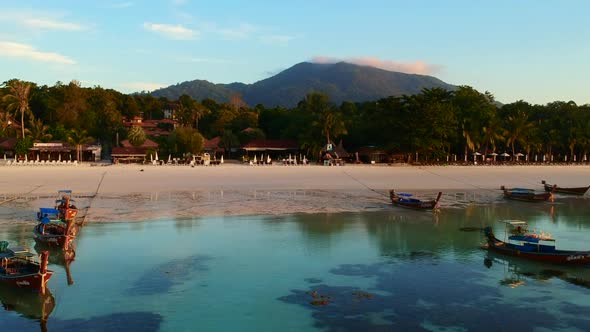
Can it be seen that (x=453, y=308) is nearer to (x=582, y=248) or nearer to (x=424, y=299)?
(x=424, y=299)

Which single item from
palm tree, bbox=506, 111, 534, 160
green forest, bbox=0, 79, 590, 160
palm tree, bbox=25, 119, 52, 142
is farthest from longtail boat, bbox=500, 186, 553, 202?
palm tree, bbox=25, 119, 52, 142

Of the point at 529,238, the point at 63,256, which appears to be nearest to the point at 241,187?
the point at 63,256

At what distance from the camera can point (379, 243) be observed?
2231 centimetres

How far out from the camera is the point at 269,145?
7275 centimetres

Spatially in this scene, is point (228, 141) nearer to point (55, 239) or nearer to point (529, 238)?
point (55, 239)

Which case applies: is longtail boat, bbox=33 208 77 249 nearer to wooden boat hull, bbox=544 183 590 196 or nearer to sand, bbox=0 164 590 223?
sand, bbox=0 164 590 223

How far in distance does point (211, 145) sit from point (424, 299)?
6277cm

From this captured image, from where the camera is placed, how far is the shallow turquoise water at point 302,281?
13133mm

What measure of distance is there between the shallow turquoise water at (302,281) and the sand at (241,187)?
5144 millimetres

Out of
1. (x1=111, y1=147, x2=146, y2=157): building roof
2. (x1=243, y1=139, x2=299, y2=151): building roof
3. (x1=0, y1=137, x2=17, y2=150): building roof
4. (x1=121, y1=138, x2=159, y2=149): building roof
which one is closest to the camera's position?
(x1=111, y1=147, x2=146, y2=157): building roof

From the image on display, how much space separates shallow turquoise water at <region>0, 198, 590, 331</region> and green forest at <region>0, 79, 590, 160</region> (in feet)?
135

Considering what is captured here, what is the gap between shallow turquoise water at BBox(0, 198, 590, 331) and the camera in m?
13.1

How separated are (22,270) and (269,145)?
187 ft

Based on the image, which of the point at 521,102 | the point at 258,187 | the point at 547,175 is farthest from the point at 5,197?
the point at 521,102
